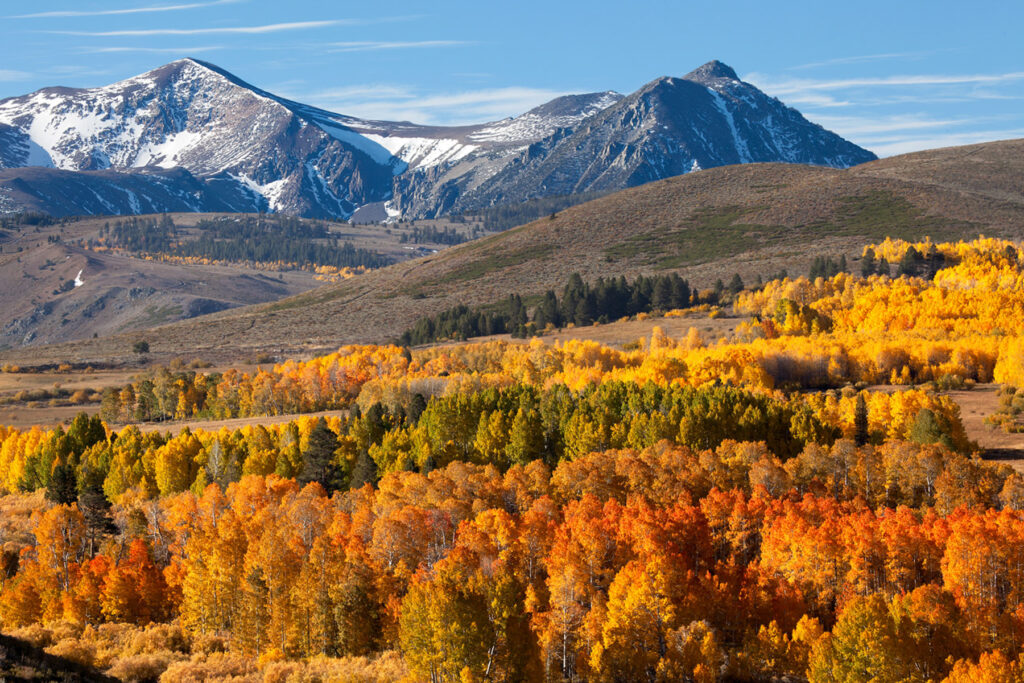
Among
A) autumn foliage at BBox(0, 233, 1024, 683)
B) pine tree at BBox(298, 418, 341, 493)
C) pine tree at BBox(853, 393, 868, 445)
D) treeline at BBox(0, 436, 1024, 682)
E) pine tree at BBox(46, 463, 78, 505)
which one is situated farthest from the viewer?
pine tree at BBox(46, 463, 78, 505)

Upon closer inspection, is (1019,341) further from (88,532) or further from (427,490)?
(88,532)

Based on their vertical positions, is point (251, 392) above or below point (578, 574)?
above

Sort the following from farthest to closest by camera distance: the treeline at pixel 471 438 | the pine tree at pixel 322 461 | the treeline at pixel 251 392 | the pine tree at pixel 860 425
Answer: the treeline at pixel 251 392
the pine tree at pixel 322 461
the treeline at pixel 471 438
the pine tree at pixel 860 425

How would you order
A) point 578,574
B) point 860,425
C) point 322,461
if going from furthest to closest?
point 322,461, point 860,425, point 578,574

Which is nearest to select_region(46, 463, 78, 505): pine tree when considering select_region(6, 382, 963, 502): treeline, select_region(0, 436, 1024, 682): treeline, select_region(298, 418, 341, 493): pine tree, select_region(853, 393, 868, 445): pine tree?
select_region(6, 382, 963, 502): treeline

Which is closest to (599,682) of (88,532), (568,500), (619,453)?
(568,500)

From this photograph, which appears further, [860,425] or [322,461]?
[322,461]

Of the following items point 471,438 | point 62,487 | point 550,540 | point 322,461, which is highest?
point 471,438

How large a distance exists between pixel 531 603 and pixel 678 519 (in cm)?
1643

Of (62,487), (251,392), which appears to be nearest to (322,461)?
(62,487)

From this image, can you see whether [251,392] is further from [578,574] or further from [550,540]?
[578,574]

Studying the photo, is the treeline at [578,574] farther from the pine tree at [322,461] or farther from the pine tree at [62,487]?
the pine tree at [62,487]

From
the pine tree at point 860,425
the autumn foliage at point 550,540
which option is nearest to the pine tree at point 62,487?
the autumn foliage at point 550,540

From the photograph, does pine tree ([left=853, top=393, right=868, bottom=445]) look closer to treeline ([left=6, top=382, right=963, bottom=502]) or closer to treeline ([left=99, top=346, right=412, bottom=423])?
treeline ([left=6, top=382, right=963, bottom=502])
